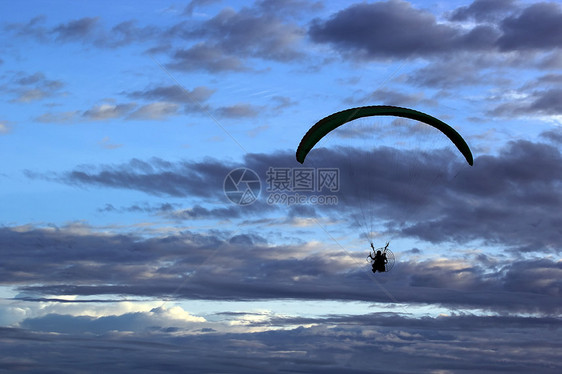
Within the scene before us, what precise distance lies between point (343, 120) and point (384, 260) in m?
10.0

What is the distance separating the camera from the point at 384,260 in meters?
50.2

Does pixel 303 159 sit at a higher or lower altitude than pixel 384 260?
higher

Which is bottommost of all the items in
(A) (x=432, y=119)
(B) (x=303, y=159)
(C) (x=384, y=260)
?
(C) (x=384, y=260)

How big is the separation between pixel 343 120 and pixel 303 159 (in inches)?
152

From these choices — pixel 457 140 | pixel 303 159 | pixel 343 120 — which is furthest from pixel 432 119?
pixel 303 159

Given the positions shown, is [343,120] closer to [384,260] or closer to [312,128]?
[312,128]

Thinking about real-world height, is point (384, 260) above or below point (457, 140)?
below

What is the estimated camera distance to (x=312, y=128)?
4962 centimetres

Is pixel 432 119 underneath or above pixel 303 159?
above

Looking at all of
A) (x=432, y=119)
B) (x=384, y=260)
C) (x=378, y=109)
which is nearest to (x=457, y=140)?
(x=432, y=119)

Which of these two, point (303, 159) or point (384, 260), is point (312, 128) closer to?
point (303, 159)

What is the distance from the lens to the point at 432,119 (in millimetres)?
51594

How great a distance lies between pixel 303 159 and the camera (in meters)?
49.7

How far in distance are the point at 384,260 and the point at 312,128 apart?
10310 mm
